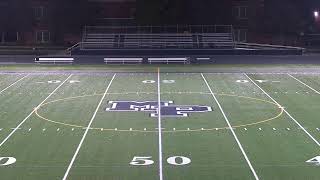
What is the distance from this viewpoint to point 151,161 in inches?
469

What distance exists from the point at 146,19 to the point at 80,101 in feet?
85.7

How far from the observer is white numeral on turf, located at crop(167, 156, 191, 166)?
1177cm

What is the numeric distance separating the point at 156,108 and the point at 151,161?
628 centimetres

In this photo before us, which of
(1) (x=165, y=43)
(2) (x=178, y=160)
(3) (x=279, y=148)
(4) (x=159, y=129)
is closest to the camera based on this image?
(2) (x=178, y=160)

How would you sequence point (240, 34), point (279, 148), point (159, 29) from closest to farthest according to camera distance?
point (279, 148) < point (159, 29) < point (240, 34)

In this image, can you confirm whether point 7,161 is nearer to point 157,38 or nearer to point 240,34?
point 157,38

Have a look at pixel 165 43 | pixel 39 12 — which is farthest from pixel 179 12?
pixel 39 12

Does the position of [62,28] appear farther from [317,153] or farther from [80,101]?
[317,153]

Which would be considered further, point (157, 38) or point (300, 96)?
point (157, 38)

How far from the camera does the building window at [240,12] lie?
45844 mm

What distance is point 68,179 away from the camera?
420 inches

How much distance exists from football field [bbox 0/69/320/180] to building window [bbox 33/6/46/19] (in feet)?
72.6

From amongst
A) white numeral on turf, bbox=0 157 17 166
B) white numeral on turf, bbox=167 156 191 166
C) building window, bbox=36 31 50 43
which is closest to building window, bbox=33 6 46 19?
building window, bbox=36 31 50 43

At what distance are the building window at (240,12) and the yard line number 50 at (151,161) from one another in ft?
114
